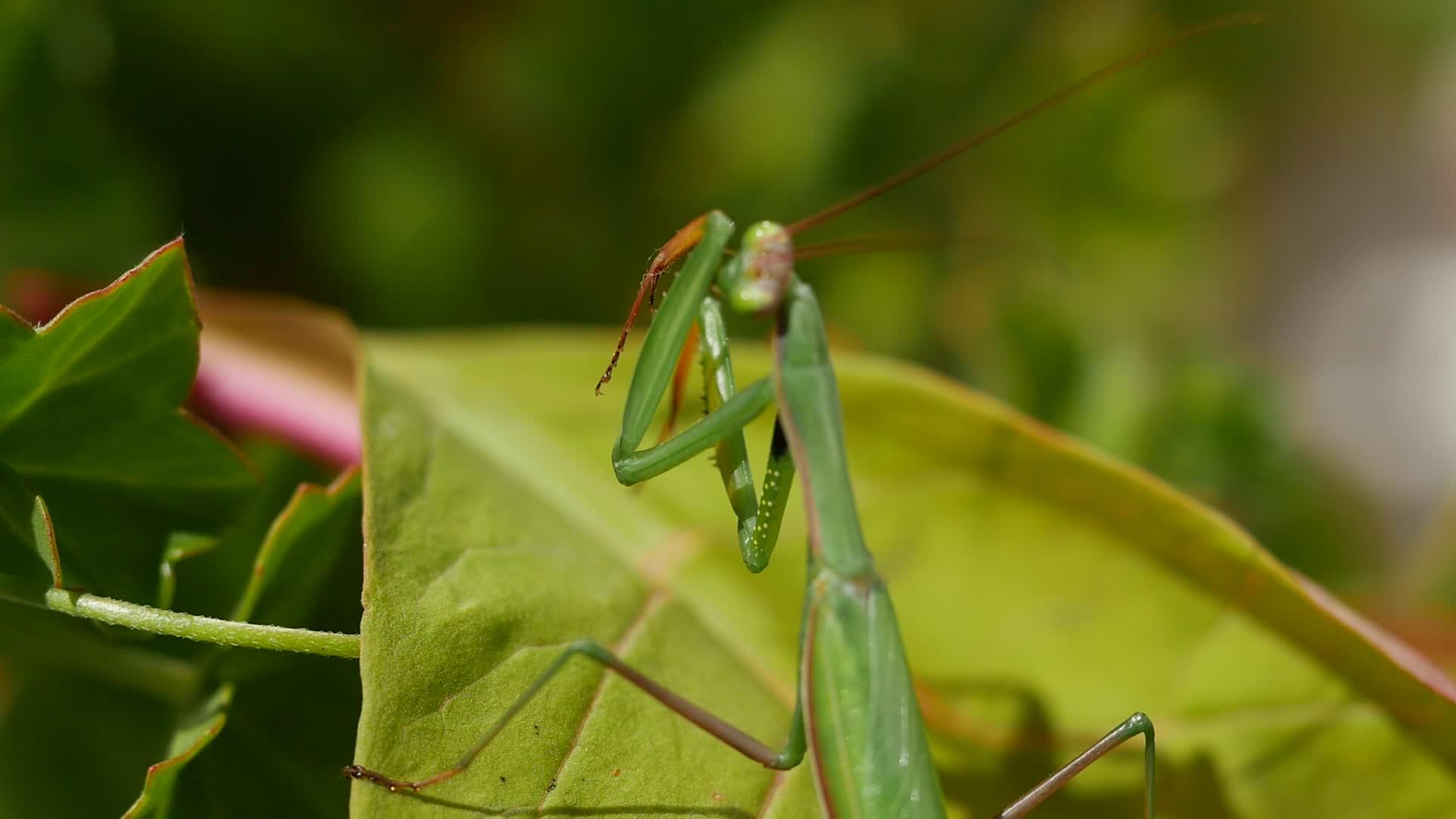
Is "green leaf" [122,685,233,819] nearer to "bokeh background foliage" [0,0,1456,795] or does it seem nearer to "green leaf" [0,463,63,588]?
"green leaf" [0,463,63,588]

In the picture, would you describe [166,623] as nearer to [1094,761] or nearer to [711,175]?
[1094,761]

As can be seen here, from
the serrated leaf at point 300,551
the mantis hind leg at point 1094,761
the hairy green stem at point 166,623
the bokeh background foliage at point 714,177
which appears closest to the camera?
the hairy green stem at point 166,623

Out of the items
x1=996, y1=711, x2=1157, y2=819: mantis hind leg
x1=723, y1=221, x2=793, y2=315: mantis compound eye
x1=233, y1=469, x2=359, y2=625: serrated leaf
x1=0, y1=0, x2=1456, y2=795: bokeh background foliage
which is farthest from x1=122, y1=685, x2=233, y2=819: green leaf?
x1=0, y1=0, x2=1456, y2=795: bokeh background foliage

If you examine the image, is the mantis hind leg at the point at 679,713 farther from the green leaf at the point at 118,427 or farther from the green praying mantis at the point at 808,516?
the green leaf at the point at 118,427

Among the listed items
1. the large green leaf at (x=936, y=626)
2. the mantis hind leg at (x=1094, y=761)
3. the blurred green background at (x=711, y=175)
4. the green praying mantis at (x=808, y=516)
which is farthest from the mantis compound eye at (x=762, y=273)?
the blurred green background at (x=711, y=175)

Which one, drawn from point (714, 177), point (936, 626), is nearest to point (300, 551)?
point (936, 626)

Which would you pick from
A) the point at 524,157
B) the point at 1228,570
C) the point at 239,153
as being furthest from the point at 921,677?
the point at 239,153
